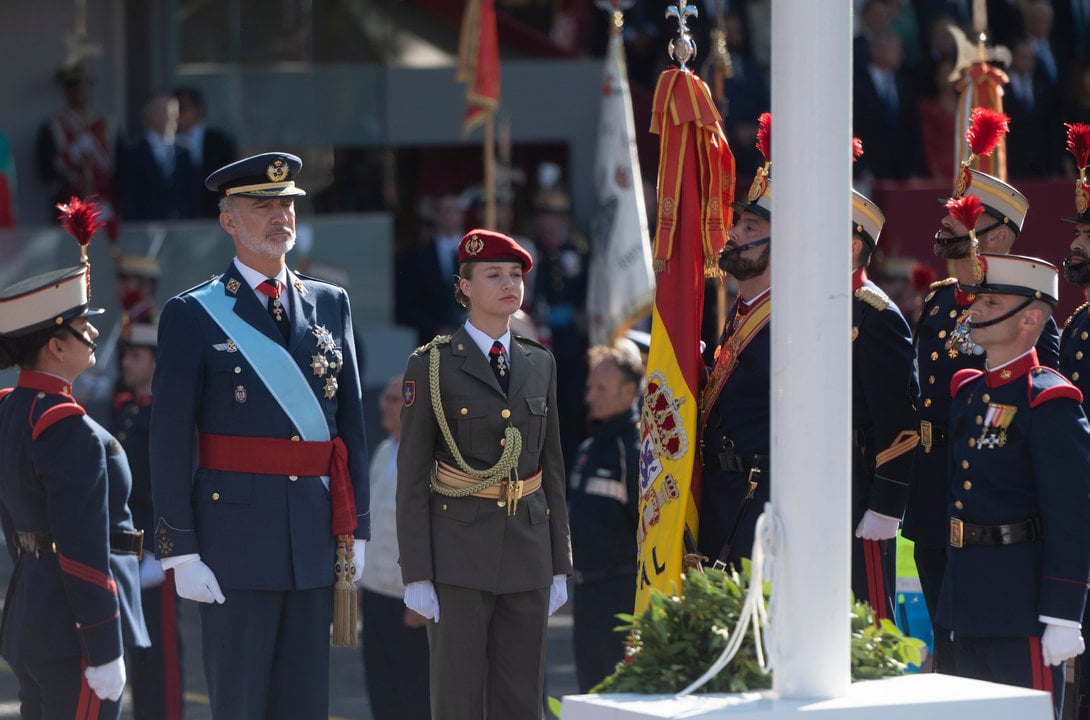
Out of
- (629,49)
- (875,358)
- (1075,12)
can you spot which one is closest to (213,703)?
(875,358)

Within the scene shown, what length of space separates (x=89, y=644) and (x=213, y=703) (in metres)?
0.50

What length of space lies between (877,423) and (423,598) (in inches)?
66.6

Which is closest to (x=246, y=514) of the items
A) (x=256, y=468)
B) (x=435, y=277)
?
(x=256, y=468)

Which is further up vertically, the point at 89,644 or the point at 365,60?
the point at 365,60

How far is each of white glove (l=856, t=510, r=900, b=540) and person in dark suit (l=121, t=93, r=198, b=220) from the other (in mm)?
8434

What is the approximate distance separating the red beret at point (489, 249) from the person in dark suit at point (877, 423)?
1193mm

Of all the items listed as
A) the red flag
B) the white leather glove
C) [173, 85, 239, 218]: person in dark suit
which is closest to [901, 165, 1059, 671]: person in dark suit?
the white leather glove

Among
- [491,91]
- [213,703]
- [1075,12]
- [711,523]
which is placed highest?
[1075,12]

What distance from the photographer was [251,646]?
5156 mm

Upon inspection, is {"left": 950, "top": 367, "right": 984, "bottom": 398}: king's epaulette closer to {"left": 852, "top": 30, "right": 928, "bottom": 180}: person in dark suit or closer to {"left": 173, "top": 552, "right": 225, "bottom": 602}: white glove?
{"left": 173, "top": 552, "right": 225, "bottom": 602}: white glove

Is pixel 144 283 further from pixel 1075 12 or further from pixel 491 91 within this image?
pixel 1075 12

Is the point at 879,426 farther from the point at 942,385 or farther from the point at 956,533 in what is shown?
the point at 956,533

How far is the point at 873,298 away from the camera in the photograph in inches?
237

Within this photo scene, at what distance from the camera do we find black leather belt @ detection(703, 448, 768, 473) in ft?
18.5
